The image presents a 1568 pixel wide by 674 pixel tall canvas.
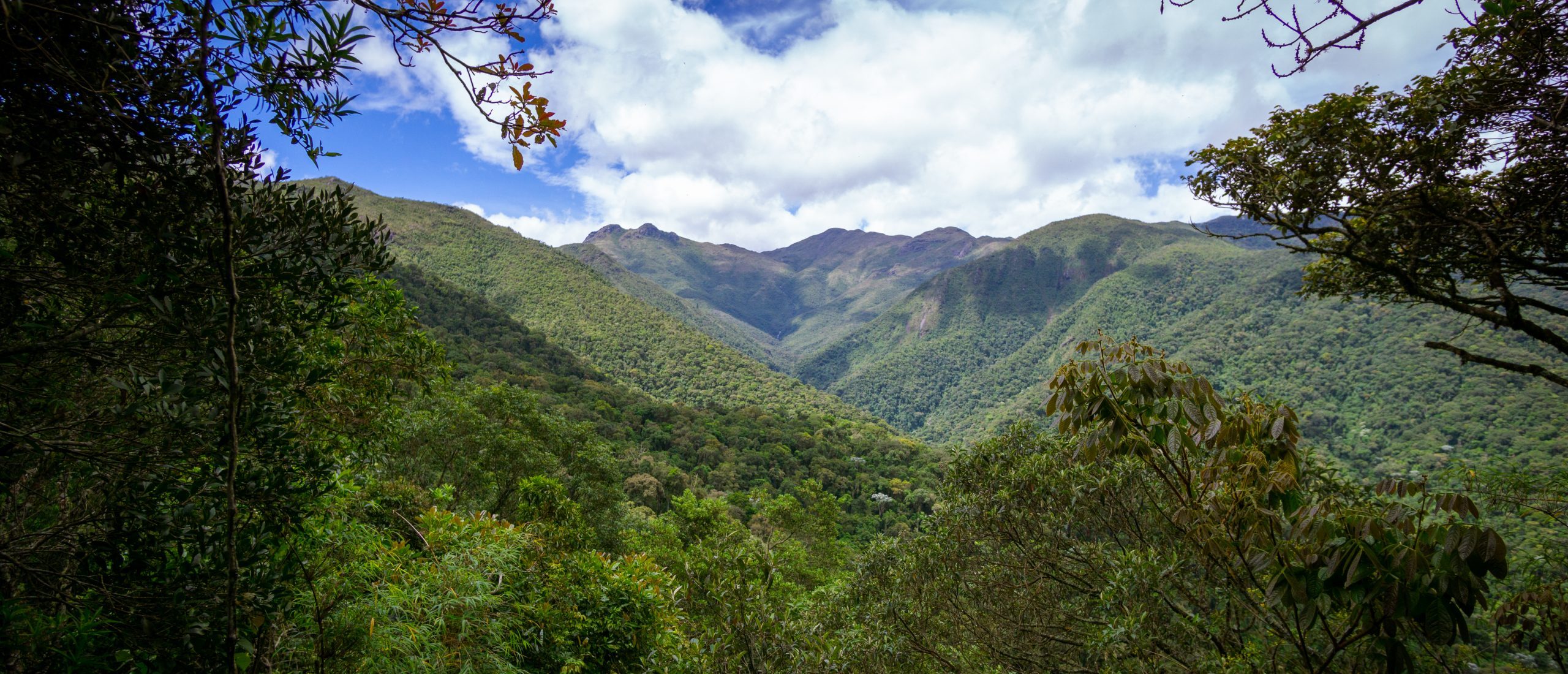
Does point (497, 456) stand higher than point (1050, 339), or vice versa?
point (497, 456)

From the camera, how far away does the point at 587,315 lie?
234ft

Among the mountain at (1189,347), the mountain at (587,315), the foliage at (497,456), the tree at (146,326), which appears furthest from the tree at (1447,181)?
the mountain at (587,315)

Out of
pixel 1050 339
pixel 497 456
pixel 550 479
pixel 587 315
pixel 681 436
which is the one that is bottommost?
pixel 1050 339

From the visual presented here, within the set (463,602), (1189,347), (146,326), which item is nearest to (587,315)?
(463,602)

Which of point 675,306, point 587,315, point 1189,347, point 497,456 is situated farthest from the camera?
point 675,306

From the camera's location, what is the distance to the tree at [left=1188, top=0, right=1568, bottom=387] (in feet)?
11.8

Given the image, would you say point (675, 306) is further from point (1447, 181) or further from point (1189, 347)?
point (1447, 181)

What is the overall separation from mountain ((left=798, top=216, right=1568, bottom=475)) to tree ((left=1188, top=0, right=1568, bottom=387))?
94 cm

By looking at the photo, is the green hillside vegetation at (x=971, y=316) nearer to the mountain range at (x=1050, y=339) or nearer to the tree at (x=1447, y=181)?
the mountain range at (x=1050, y=339)

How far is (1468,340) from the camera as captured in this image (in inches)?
1515

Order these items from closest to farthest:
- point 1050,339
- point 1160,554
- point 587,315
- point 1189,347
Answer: point 1160,554
point 587,315
point 1189,347
point 1050,339

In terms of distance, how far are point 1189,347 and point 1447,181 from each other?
290 ft

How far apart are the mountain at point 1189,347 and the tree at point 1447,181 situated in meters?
0.94

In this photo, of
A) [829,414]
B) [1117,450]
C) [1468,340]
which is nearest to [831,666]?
[1117,450]
